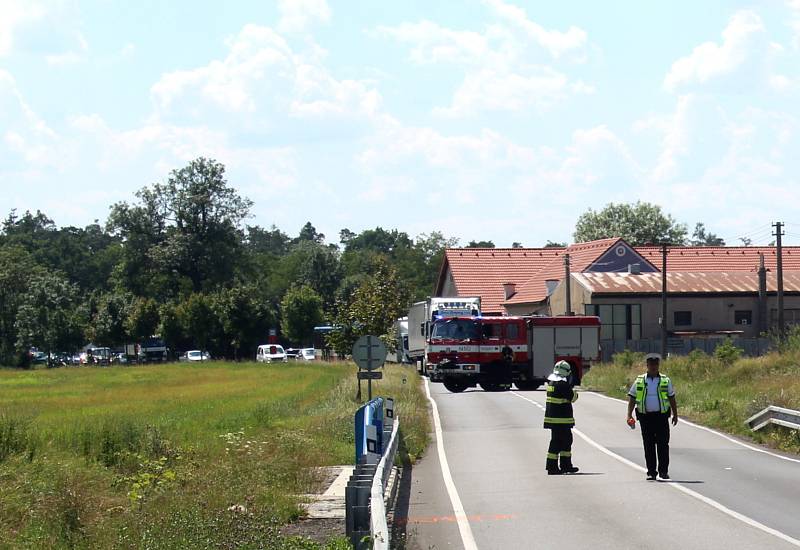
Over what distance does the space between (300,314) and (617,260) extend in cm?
4077

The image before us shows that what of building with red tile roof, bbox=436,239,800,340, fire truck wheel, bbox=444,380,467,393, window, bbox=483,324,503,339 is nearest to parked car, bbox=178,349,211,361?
building with red tile roof, bbox=436,239,800,340

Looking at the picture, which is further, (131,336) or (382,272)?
(131,336)

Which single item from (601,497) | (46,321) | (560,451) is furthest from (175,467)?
(46,321)

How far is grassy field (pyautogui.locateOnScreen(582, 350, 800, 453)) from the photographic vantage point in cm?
2558

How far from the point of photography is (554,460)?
58.6ft

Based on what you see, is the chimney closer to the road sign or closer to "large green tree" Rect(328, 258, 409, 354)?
"large green tree" Rect(328, 258, 409, 354)

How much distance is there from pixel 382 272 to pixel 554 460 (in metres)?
55.8

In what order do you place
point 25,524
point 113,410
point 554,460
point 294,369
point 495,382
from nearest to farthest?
point 25,524 < point 554,460 < point 113,410 < point 495,382 < point 294,369

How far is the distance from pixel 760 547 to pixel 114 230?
333 feet

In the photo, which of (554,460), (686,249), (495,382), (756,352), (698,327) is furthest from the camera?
(686,249)

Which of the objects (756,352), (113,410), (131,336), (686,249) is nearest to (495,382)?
(113,410)

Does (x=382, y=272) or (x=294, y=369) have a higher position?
(x=382, y=272)

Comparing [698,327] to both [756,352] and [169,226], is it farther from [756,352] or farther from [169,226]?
[169,226]

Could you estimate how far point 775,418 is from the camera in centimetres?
2356
